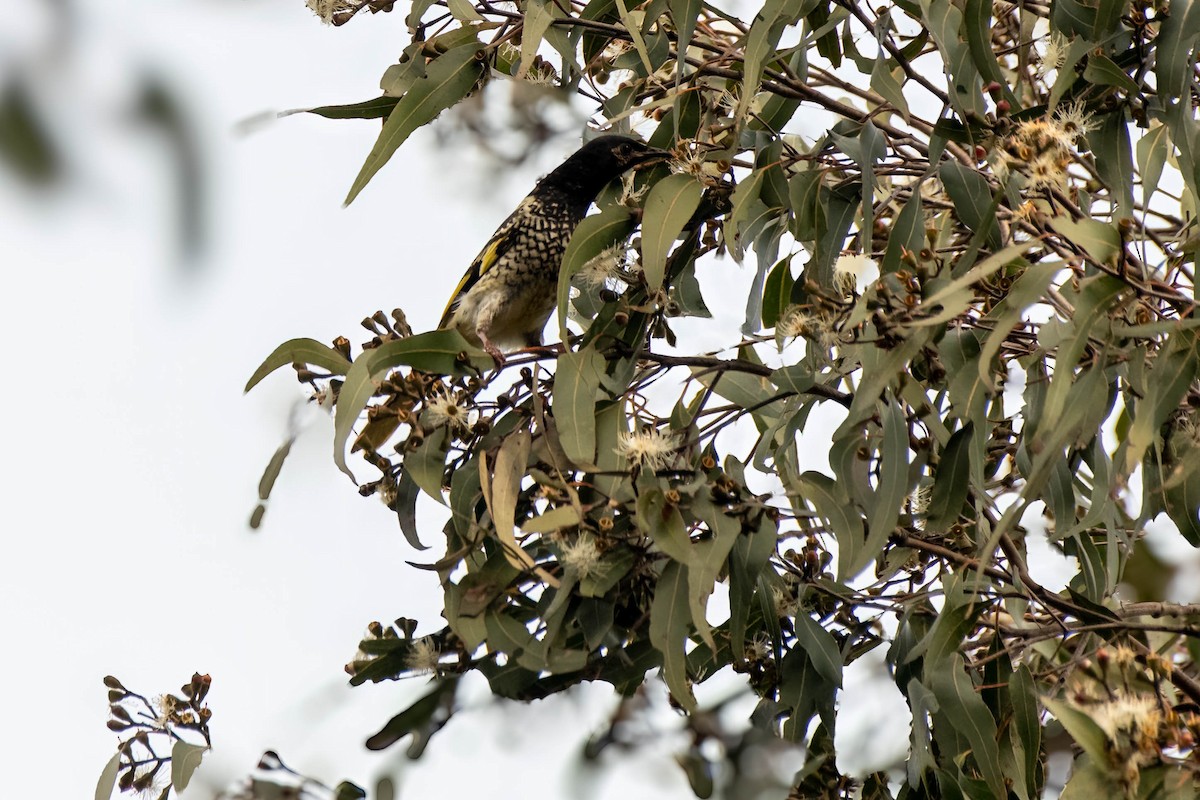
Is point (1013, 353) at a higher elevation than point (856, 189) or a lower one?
lower

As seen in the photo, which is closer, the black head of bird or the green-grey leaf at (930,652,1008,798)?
the green-grey leaf at (930,652,1008,798)

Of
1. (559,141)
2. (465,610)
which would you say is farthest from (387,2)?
(465,610)

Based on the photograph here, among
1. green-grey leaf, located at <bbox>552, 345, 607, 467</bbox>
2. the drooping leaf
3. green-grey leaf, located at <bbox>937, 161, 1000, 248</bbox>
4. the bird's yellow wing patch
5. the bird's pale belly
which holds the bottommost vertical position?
green-grey leaf, located at <bbox>552, 345, 607, 467</bbox>

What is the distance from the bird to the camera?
4.56 meters

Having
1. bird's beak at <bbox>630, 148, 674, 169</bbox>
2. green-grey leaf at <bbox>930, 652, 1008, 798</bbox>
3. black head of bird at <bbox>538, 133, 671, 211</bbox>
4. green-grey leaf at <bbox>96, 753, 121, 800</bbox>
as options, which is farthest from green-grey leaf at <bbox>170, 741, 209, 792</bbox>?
black head of bird at <bbox>538, 133, 671, 211</bbox>

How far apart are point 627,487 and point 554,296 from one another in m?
2.13

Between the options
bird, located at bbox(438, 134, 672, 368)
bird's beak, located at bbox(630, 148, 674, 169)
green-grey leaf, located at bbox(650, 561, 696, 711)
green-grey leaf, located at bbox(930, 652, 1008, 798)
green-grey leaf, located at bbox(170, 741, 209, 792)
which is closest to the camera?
green-grey leaf, located at bbox(650, 561, 696, 711)

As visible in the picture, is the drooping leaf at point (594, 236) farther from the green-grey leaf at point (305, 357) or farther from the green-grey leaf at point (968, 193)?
the green-grey leaf at point (968, 193)

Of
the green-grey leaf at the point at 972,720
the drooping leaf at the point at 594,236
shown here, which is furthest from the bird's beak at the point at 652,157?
the green-grey leaf at the point at 972,720

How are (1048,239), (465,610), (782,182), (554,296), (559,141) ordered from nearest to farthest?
(1048,239), (465,610), (782,182), (559,141), (554,296)

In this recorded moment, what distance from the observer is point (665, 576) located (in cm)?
254

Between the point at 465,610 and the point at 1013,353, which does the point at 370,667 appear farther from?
the point at 1013,353

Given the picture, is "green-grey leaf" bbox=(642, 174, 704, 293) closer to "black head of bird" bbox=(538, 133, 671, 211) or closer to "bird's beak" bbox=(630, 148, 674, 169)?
"bird's beak" bbox=(630, 148, 674, 169)

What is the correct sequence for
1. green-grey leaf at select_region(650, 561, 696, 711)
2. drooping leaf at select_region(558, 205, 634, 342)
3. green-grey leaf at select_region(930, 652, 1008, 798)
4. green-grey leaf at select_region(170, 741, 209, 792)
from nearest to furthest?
green-grey leaf at select_region(650, 561, 696, 711), green-grey leaf at select_region(930, 652, 1008, 798), green-grey leaf at select_region(170, 741, 209, 792), drooping leaf at select_region(558, 205, 634, 342)
